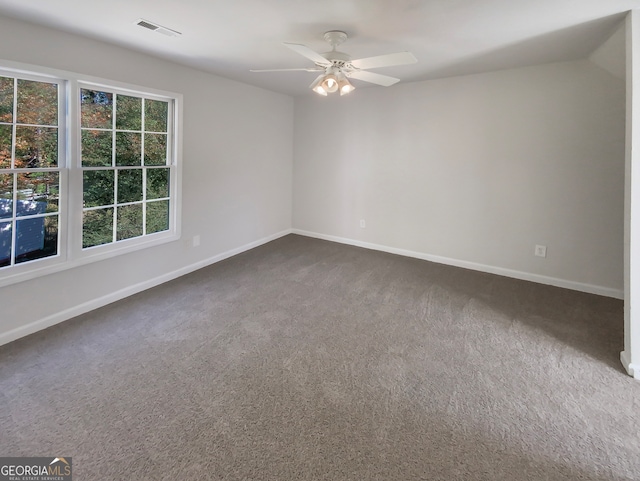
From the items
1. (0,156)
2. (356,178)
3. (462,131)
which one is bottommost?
(0,156)

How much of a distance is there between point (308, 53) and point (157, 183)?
231 centimetres

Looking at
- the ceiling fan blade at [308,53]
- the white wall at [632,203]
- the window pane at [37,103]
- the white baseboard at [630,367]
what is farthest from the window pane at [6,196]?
the white baseboard at [630,367]

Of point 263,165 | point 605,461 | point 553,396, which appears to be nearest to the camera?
point 605,461

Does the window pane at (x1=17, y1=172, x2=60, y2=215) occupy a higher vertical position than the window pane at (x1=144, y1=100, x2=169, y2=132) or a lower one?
lower

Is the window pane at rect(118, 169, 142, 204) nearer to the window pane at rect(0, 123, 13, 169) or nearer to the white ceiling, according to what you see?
the window pane at rect(0, 123, 13, 169)

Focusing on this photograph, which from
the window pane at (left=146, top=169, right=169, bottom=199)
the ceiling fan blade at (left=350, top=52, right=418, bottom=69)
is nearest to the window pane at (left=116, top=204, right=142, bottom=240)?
the window pane at (left=146, top=169, right=169, bottom=199)

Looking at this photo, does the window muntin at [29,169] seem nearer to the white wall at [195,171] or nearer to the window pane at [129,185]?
the white wall at [195,171]

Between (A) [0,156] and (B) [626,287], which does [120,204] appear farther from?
(B) [626,287]

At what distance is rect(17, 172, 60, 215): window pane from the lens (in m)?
2.79

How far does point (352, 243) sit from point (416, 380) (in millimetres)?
3468

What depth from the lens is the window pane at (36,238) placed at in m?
2.81

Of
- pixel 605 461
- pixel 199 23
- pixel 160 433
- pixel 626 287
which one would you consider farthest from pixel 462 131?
pixel 160 433

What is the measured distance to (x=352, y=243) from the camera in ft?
18.7

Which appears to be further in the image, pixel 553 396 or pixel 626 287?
pixel 626 287
